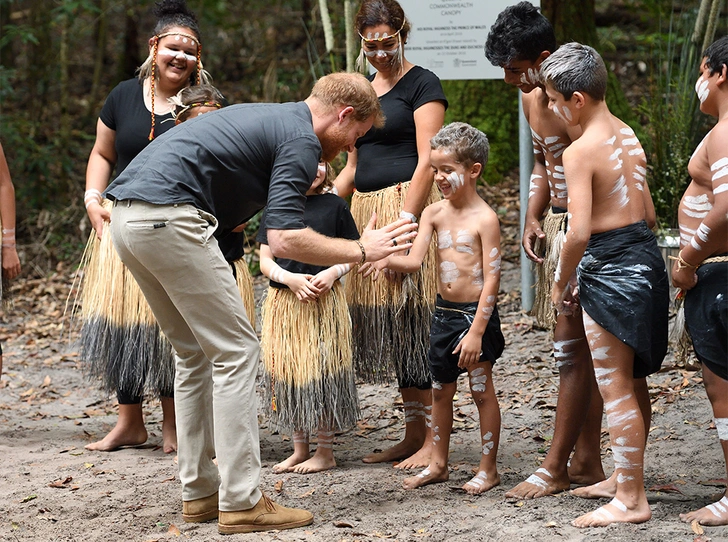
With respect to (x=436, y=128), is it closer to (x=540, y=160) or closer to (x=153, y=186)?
(x=540, y=160)

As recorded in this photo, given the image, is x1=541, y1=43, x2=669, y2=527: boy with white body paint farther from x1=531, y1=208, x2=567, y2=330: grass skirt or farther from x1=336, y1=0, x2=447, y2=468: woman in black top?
x1=336, y1=0, x2=447, y2=468: woman in black top

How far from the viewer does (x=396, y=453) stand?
3740 millimetres

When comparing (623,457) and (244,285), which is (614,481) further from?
(244,285)

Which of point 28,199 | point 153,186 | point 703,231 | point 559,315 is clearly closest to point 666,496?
point 559,315

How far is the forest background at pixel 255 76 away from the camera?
5766 millimetres

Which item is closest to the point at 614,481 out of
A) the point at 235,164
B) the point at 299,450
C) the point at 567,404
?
the point at 567,404

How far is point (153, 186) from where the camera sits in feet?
9.06

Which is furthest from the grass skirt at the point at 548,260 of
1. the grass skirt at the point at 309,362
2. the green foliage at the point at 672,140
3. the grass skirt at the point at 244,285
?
the green foliage at the point at 672,140

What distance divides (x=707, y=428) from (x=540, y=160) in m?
1.46

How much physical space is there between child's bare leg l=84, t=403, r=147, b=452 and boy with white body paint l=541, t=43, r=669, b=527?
2.24 metres

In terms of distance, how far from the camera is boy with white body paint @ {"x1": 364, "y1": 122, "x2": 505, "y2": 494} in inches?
126

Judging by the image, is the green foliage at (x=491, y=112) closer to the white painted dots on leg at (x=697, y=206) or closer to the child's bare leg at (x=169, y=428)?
the child's bare leg at (x=169, y=428)

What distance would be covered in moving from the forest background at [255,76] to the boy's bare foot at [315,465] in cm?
284

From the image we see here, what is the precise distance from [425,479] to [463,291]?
756 millimetres
